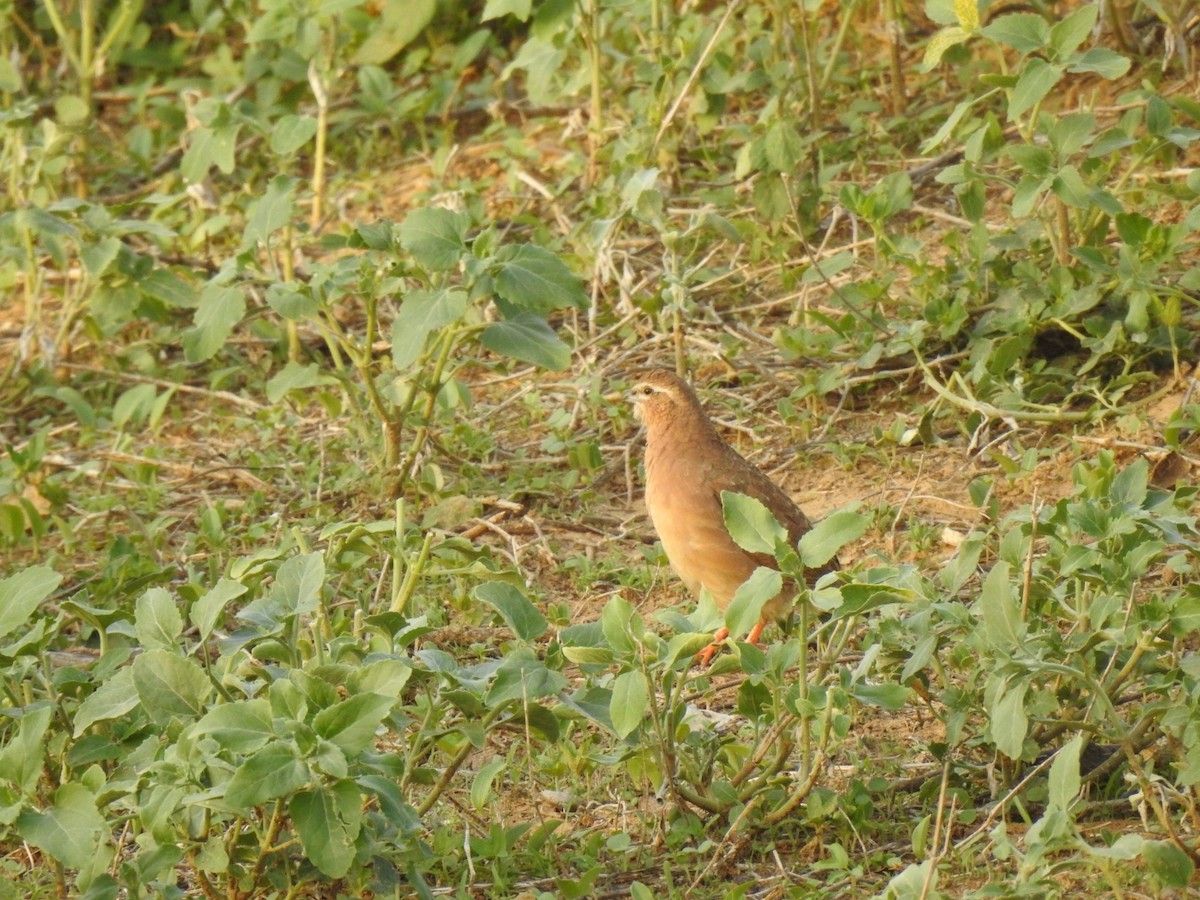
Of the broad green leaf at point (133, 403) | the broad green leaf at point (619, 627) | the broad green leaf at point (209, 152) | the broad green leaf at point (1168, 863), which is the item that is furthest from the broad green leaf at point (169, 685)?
the broad green leaf at point (209, 152)

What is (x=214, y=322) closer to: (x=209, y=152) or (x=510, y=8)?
(x=209, y=152)

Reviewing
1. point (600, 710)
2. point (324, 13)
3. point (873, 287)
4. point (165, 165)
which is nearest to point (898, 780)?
point (600, 710)

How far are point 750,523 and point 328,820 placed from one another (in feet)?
3.42

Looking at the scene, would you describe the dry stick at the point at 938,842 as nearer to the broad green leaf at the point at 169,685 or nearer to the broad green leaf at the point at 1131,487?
the broad green leaf at the point at 1131,487

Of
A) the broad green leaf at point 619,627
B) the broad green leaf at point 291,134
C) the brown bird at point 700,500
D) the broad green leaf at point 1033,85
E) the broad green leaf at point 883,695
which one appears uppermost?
the broad green leaf at point 1033,85

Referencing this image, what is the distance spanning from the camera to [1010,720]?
327cm

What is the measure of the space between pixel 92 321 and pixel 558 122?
2.69 meters

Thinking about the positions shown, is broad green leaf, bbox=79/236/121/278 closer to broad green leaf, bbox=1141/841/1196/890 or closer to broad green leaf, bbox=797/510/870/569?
broad green leaf, bbox=797/510/870/569

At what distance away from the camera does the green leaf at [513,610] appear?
3543mm

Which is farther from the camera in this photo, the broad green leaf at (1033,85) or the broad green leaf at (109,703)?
the broad green leaf at (1033,85)

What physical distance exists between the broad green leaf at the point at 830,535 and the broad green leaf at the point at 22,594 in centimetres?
167

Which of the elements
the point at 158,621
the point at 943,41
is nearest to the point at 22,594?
the point at 158,621

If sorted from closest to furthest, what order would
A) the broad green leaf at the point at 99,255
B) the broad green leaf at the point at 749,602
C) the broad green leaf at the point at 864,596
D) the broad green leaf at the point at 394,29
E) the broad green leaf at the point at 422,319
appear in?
1. the broad green leaf at the point at 749,602
2. the broad green leaf at the point at 864,596
3. the broad green leaf at the point at 422,319
4. the broad green leaf at the point at 99,255
5. the broad green leaf at the point at 394,29

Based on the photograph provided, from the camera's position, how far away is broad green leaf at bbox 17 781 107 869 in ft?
10.8
